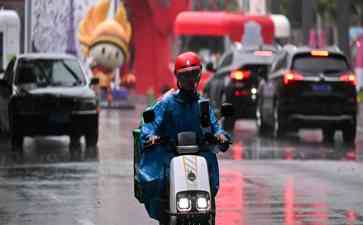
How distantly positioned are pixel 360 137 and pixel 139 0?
2255cm

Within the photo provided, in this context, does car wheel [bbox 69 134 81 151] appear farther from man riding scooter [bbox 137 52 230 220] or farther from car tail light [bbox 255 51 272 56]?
man riding scooter [bbox 137 52 230 220]

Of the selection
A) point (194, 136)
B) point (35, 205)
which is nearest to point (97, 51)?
point (35, 205)

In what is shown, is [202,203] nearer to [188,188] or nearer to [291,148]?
[188,188]

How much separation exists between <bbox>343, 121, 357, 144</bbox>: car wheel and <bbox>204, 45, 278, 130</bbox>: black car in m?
3.14

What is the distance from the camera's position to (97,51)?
42.1 metres

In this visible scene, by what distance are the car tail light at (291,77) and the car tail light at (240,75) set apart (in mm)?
3588

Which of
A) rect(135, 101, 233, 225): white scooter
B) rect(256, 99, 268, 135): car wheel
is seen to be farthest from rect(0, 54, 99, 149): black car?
rect(135, 101, 233, 225): white scooter

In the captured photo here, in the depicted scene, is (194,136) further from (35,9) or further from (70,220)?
(35,9)

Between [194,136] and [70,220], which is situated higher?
[194,136]

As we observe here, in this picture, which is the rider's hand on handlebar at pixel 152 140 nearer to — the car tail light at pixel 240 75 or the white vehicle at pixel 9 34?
the car tail light at pixel 240 75

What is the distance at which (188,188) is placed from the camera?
32.1 ft

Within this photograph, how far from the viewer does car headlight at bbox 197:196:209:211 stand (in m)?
9.78

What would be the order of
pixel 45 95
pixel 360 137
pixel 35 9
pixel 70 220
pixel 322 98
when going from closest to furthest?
1. pixel 70 220
2. pixel 45 95
3. pixel 322 98
4. pixel 360 137
5. pixel 35 9

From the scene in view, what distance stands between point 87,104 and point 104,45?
19.6 meters
